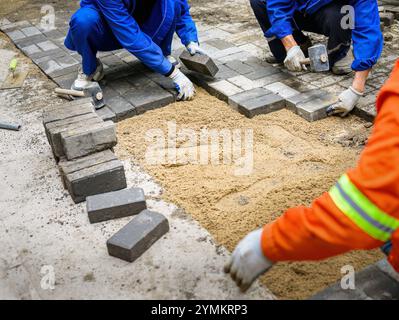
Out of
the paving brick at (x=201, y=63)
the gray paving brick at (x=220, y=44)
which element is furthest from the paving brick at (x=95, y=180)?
the gray paving brick at (x=220, y=44)

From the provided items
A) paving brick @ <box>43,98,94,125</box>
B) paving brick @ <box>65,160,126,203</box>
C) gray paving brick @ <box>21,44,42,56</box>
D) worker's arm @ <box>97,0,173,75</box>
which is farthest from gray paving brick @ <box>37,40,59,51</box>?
paving brick @ <box>65,160,126,203</box>

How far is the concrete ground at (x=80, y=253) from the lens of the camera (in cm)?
245

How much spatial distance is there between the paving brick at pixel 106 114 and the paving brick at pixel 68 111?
41cm

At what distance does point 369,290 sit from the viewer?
2.12 metres

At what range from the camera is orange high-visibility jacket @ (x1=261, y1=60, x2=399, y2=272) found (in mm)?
1431

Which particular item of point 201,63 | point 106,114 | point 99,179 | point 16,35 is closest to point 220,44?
point 201,63

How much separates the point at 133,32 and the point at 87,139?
144 cm

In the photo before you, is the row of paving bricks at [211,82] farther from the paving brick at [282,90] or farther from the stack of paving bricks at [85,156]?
the stack of paving bricks at [85,156]

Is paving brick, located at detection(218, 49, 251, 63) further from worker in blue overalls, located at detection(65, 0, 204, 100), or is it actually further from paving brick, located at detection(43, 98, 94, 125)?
paving brick, located at detection(43, 98, 94, 125)

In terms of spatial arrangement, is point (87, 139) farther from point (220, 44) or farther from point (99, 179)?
point (220, 44)

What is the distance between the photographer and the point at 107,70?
5.09 m

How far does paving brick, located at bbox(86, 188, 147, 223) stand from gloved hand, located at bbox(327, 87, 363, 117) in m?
1.93
